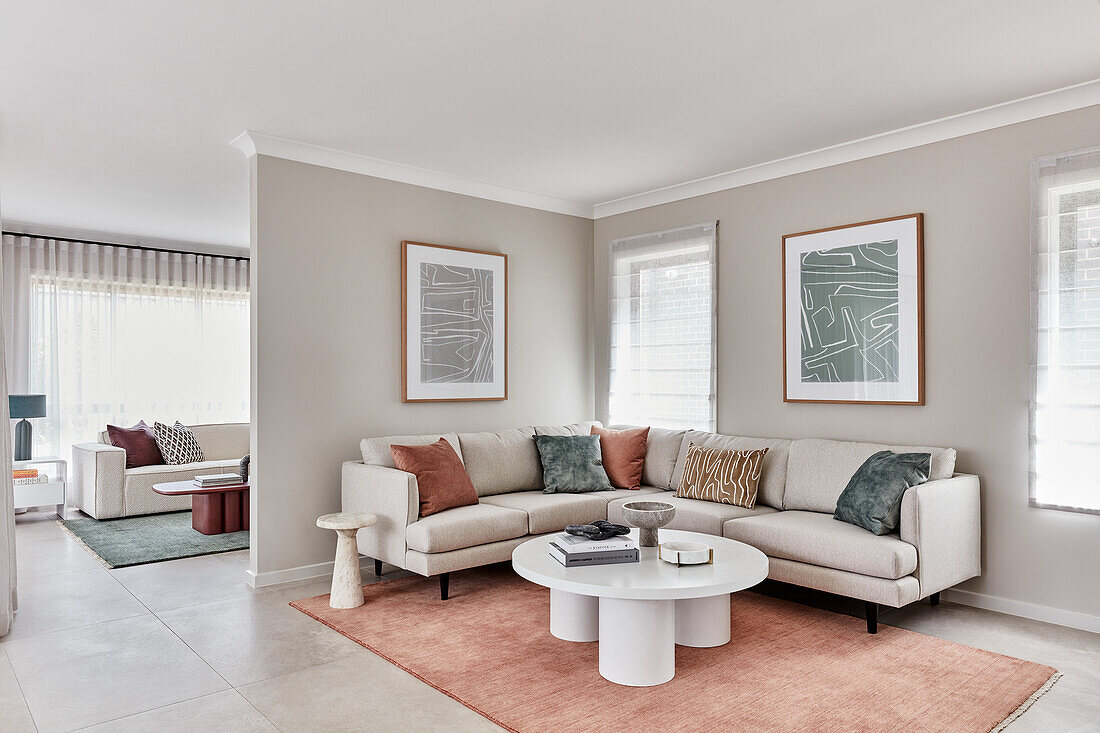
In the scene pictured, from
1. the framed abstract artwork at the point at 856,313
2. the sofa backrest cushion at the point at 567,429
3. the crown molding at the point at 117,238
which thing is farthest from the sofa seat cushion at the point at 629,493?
the crown molding at the point at 117,238

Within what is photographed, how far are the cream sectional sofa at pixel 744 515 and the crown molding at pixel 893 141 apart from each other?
1766 millimetres

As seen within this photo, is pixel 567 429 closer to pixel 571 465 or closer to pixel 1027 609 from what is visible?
pixel 571 465

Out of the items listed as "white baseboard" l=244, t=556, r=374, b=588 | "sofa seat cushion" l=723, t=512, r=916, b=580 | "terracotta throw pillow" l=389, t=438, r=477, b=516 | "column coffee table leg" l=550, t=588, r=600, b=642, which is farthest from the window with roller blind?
"white baseboard" l=244, t=556, r=374, b=588

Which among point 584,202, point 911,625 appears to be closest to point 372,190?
point 584,202

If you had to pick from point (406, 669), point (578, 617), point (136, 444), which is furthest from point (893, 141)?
point (136, 444)

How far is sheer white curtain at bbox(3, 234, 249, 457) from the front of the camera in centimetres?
684

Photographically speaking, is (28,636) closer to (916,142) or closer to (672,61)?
(672,61)

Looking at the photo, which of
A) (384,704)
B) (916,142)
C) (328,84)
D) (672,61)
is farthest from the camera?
(916,142)

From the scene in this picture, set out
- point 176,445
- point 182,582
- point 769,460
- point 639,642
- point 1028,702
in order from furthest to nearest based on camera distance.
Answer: point 176,445, point 769,460, point 182,582, point 639,642, point 1028,702

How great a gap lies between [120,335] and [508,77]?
5.57 m

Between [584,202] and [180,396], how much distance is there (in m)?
4.66

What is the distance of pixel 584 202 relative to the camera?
20.2 feet

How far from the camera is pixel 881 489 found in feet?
12.1

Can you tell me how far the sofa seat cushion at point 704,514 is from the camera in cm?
419
